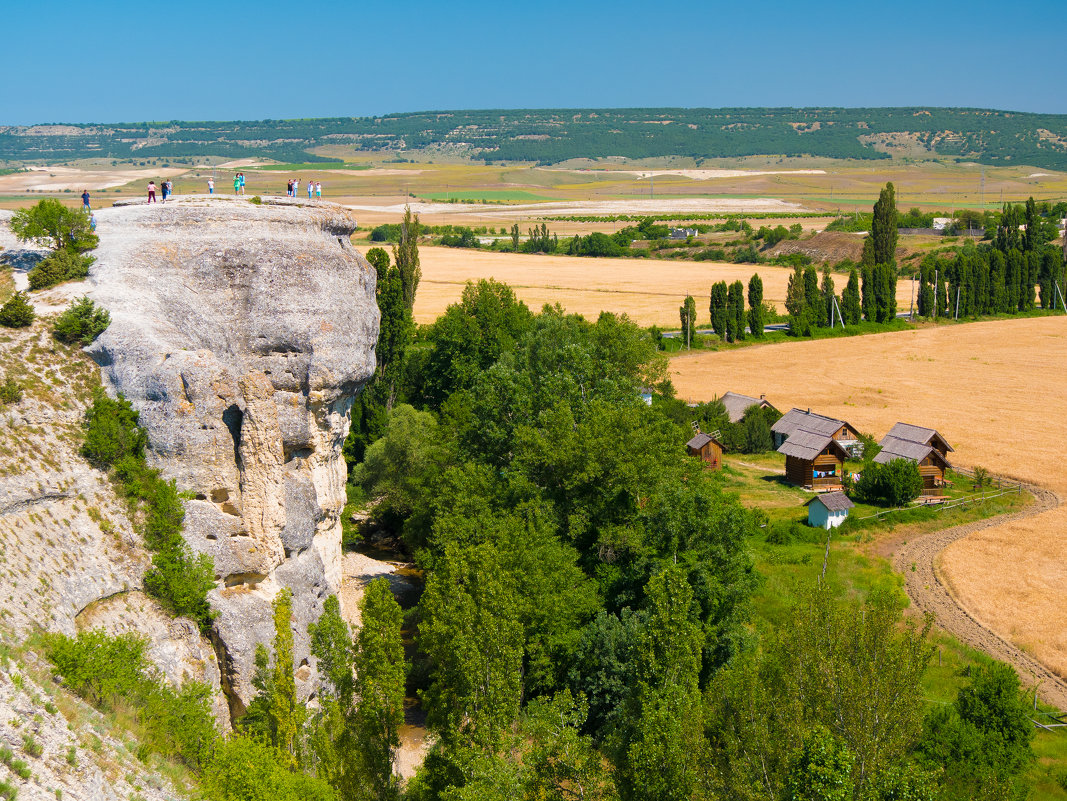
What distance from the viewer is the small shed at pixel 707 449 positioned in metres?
53.3

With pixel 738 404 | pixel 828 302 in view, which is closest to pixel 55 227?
pixel 738 404

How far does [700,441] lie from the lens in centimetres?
5381

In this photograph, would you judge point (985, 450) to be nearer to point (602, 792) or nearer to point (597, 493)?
point (597, 493)

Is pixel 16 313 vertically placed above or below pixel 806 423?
above

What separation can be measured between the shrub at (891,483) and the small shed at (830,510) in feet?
12.1

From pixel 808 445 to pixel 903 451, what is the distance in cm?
467

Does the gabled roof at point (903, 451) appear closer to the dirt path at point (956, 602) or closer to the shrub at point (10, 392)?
the dirt path at point (956, 602)

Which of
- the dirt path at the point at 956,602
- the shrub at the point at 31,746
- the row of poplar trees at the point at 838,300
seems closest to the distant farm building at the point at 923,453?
the dirt path at the point at 956,602

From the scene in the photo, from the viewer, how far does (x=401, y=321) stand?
51.5 meters

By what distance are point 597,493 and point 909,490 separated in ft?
71.0

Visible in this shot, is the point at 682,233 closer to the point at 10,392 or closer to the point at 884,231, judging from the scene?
the point at 884,231

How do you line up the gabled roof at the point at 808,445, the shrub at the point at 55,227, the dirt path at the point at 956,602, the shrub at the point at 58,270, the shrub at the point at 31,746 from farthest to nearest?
1. the gabled roof at the point at 808,445
2. the dirt path at the point at 956,602
3. the shrub at the point at 55,227
4. the shrub at the point at 58,270
5. the shrub at the point at 31,746

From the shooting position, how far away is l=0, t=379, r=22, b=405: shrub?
68.2 ft

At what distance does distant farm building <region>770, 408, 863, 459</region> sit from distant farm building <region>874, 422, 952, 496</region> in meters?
2.11
